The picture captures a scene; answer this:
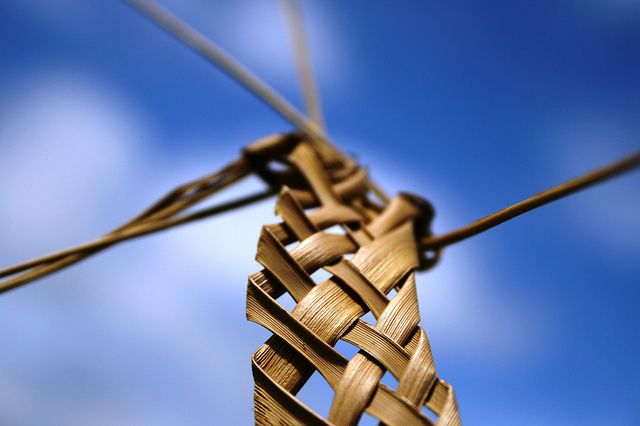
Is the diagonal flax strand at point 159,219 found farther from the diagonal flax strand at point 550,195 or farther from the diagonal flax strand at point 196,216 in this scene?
the diagonal flax strand at point 550,195

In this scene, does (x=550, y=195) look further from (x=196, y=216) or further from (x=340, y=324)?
(x=196, y=216)

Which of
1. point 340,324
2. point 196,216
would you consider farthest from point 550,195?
point 196,216

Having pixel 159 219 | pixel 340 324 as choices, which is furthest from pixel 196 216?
pixel 340 324

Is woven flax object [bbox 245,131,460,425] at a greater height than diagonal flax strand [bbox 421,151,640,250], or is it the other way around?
diagonal flax strand [bbox 421,151,640,250]

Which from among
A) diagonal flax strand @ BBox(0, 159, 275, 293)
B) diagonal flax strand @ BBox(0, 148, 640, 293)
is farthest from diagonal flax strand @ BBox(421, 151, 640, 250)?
diagonal flax strand @ BBox(0, 159, 275, 293)

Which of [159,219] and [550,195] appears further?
[159,219]

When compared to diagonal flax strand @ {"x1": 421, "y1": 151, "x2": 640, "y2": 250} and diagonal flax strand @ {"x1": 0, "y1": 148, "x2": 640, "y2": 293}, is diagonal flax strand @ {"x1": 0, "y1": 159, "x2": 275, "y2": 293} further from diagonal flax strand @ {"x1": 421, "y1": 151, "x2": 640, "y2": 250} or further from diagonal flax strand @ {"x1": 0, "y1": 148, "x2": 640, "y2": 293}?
diagonal flax strand @ {"x1": 421, "y1": 151, "x2": 640, "y2": 250}

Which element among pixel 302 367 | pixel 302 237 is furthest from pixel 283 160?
pixel 302 367

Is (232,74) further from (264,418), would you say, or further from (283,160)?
(264,418)
